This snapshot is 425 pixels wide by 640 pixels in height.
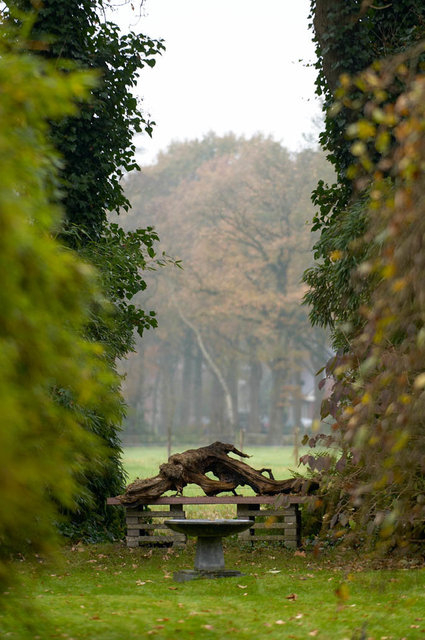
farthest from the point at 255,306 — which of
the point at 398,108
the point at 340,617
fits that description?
the point at 398,108

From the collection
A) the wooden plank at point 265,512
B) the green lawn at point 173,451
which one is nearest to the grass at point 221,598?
the wooden plank at point 265,512

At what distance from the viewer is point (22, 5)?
41.0ft

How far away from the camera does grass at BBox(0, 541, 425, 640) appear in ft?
20.9

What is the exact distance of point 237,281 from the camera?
4072cm

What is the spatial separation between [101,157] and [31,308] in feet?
32.6

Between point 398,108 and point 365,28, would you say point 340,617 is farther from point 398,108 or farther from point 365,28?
point 365,28

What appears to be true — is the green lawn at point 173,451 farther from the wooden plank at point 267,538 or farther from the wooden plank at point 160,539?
the wooden plank at point 160,539

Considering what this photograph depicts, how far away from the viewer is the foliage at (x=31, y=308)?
2906 millimetres

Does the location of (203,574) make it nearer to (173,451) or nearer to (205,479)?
(205,479)

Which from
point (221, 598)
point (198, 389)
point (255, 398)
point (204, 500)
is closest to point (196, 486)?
point (204, 500)

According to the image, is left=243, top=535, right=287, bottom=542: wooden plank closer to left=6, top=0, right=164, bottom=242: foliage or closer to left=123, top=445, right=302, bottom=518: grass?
left=123, top=445, right=302, bottom=518: grass

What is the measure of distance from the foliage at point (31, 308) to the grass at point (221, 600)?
5.10 feet

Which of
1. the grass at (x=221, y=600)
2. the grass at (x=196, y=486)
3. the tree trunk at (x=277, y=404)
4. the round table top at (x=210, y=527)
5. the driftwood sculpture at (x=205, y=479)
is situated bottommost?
the grass at (x=221, y=600)

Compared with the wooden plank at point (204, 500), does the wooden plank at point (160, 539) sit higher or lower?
lower
